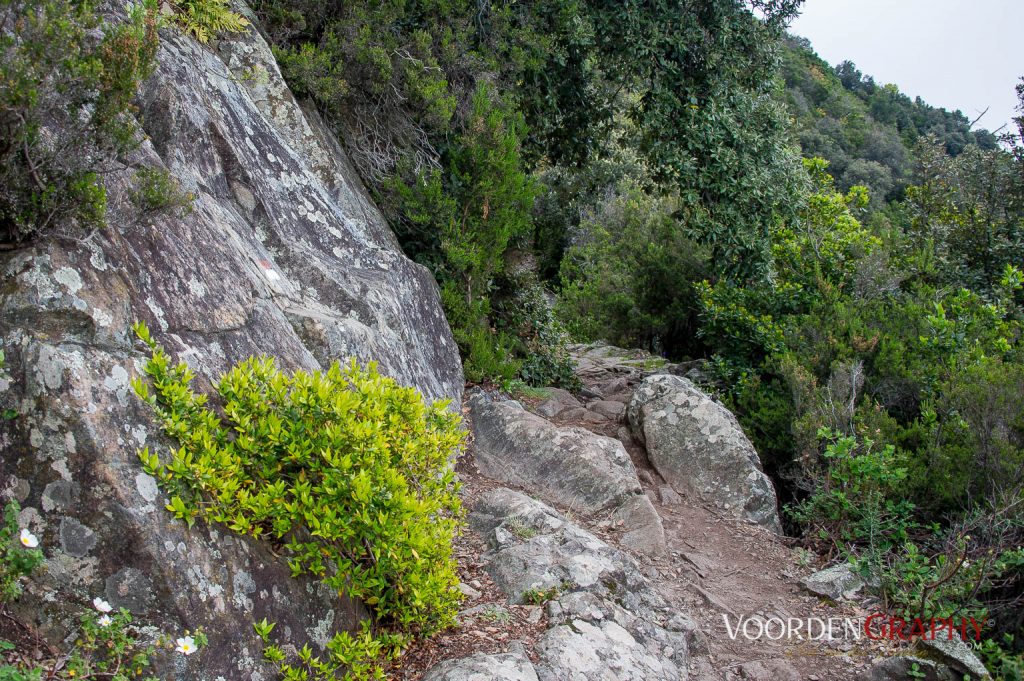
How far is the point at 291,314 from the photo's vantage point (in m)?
4.95

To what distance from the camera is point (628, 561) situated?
498 cm

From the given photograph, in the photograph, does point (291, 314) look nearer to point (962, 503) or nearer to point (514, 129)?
point (514, 129)

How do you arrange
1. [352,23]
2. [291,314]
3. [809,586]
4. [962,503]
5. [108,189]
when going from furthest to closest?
1. [352,23]
2. [962,503]
3. [809,586]
4. [291,314]
5. [108,189]

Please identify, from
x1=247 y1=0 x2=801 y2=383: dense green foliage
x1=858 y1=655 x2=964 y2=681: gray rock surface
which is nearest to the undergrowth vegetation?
x1=858 y1=655 x2=964 y2=681: gray rock surface

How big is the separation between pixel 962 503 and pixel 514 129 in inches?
224

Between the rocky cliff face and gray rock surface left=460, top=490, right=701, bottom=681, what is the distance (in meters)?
1.21

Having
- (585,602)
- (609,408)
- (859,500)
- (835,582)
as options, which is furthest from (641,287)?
(585,602)

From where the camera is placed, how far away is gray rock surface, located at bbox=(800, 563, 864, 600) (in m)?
5.61

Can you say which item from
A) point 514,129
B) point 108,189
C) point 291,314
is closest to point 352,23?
point 514,129

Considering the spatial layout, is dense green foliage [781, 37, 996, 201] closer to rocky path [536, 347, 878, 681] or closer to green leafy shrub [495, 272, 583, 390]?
green leafy shrub [495, 272, 583, 390]

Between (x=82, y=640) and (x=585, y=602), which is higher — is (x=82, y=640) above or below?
below

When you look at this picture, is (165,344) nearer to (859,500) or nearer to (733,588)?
(733,588)

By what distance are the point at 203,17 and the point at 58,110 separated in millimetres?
3124

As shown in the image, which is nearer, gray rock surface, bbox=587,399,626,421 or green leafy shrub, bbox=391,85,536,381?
green leafy shrub, bbox=391,85,536,381
